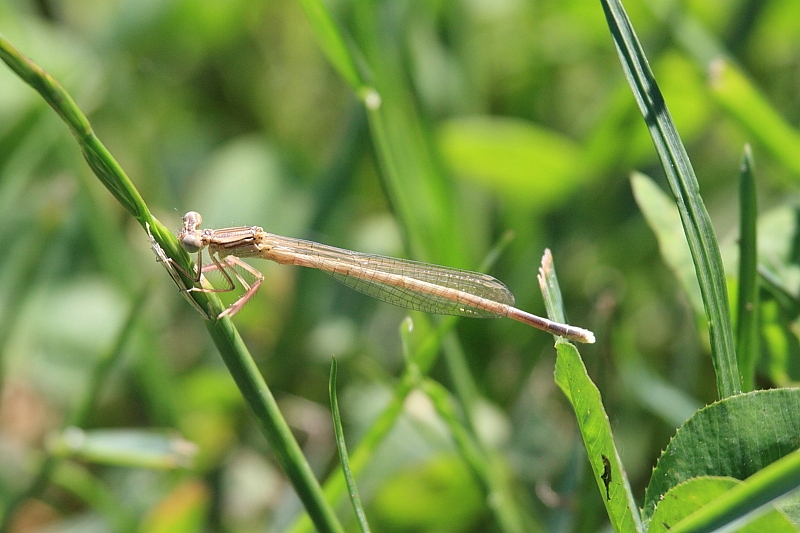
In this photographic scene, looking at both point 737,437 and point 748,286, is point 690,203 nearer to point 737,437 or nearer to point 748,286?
point 748,286

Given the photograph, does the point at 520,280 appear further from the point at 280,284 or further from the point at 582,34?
the point at 582,34

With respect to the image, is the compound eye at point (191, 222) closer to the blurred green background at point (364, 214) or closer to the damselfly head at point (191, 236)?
the damselfly head at point (191, 236)

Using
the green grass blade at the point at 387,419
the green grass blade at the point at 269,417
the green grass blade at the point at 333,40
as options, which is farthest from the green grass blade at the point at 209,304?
the green grass blade at the point at 333,40

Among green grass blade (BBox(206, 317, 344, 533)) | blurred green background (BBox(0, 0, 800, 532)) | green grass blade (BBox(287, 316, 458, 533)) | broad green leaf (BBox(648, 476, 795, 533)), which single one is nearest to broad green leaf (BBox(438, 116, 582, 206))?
blurred green background (BBox(0, 0, 800, 532))

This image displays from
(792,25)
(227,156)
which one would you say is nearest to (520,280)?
(227,156)

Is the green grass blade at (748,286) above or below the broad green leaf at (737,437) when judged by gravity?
above
